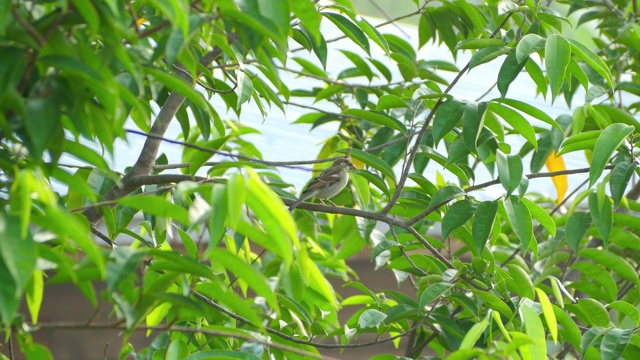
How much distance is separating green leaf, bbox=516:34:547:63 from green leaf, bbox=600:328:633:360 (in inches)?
27.5

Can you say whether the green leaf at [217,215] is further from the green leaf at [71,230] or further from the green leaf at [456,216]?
the green leaf at [456,216]

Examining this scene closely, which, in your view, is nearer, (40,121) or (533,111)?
(40,121)

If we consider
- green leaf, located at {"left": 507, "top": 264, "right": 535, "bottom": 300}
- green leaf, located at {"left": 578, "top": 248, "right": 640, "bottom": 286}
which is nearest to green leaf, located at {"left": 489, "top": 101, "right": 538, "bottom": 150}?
green leaf, located at {"left": 507, "top": 264, "right": 535, "bottom": 300}

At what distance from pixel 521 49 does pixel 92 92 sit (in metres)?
0.97

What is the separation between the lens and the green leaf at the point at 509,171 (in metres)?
1.73

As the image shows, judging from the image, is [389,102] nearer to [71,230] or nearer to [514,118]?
[514,118]

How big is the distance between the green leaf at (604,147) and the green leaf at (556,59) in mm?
203

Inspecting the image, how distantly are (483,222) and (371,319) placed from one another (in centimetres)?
38

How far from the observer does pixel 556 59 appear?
164 centimetres

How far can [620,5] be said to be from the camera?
3.38m

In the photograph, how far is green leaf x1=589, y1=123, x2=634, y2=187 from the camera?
1739 millimetres

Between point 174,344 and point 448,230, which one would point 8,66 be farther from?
point 448,230

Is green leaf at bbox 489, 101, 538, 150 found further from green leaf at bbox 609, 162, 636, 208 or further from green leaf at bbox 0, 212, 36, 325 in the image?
green leaf at bbox 0, 212, 36, 325

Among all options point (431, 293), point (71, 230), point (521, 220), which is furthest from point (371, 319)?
point (71, 230)
